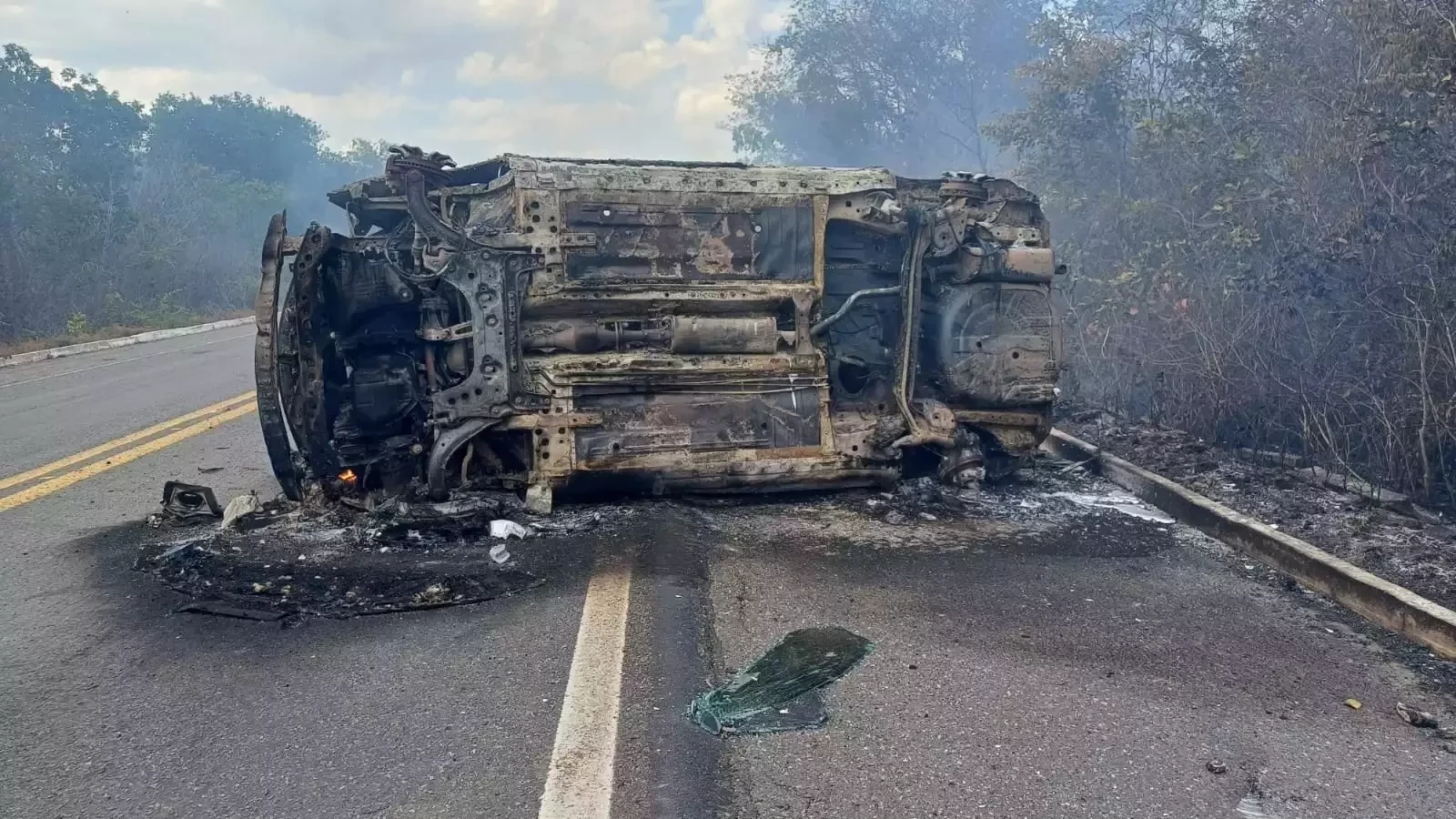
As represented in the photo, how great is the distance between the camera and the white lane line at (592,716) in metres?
2.64

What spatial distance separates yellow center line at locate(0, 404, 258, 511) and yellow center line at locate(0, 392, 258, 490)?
0.47 feet

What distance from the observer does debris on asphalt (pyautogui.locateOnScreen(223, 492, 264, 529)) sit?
5.26 m

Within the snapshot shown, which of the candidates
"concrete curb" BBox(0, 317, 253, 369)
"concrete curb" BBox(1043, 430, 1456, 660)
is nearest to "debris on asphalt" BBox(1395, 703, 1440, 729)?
"concrete curb" BBox(1043, 430, 1456, 660)

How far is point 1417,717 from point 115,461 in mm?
7548

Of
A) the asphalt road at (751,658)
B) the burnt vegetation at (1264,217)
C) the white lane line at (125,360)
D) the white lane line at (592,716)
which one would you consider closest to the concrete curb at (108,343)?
the white lane line at (125,360)

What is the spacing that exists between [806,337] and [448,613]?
113 inches

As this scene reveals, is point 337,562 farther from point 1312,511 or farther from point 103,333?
point 103,333

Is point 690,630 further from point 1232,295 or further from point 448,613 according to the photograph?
point 1232,295

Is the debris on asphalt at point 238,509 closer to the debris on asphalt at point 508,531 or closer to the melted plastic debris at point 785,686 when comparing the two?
the debris on asphalt at point 508,531

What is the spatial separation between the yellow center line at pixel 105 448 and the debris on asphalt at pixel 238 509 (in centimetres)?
190

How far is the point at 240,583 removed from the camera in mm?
4398

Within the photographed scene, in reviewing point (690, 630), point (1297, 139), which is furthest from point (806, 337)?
point (1297, 139)

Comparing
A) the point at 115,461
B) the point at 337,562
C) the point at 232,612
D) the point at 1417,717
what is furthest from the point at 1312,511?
the point at 115,461

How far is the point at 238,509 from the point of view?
211 inches
